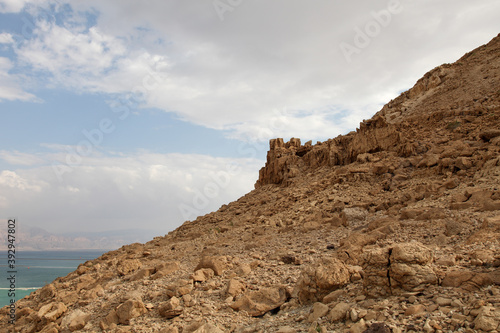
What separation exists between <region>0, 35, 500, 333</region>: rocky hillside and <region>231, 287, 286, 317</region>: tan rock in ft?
0.08

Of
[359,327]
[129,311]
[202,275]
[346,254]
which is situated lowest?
[129,311]

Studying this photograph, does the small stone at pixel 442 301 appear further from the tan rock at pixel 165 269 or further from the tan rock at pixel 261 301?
the tan rock at pixel 165 269

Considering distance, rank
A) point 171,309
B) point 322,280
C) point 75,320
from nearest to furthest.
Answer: point 322,280
point 171,309
point 75,320

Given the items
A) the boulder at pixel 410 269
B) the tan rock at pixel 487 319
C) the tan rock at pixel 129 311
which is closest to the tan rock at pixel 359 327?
the boulder at pixel 410 269

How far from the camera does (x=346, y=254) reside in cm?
790

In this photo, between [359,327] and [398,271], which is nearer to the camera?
[359,327]

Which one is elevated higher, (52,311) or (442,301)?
(442,301)

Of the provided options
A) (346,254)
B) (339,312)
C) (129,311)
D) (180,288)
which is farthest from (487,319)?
(129,311)

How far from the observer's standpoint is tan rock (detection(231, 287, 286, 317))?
6996 mm

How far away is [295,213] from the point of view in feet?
48.5

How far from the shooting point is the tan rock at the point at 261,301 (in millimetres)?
6996

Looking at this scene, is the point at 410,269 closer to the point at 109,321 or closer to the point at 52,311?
→ the point at 109,321

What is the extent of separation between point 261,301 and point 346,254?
2.23 metres

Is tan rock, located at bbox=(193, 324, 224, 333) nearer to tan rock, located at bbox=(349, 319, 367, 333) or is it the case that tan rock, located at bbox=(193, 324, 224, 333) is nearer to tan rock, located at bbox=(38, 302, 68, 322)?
tan rock, located at bbox=(349, 319, 367, 333)
